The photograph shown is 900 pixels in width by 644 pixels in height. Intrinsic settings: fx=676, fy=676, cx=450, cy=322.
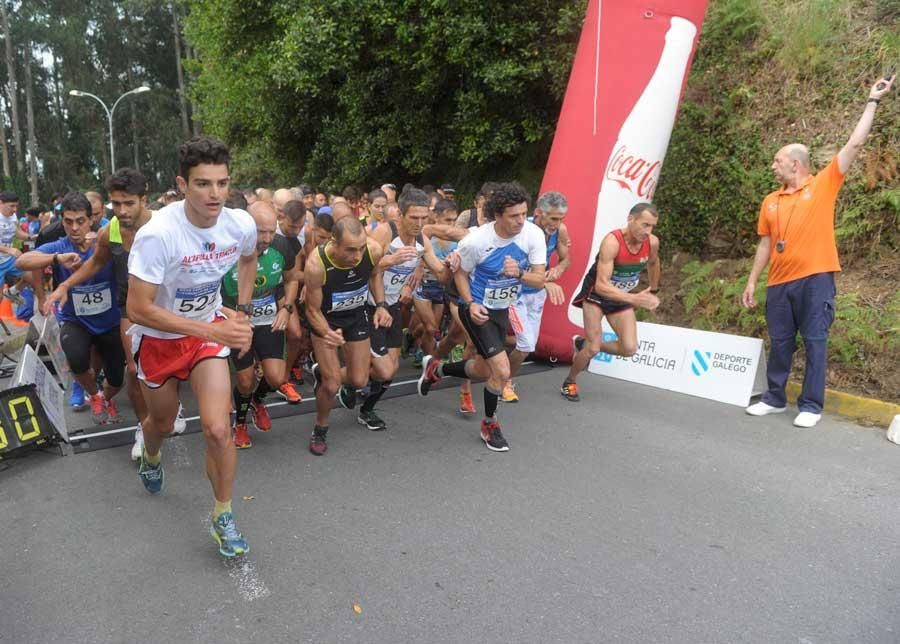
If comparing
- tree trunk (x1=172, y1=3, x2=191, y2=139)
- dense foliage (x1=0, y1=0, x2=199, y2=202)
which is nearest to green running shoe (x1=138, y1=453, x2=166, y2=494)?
tree trunk (x1=172, y1=3, x2=191, y2=139)

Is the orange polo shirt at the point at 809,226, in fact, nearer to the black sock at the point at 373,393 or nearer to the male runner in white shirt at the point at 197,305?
the black sock at the point at 373,393

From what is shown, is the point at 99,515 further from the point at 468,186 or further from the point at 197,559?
the point at 468,186

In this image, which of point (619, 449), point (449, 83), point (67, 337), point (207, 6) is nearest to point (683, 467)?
point (619, 449)

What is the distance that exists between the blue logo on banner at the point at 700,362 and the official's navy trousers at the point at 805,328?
0.69 meters

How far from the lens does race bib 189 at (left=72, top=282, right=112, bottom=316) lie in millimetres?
5254

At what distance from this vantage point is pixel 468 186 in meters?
13.9

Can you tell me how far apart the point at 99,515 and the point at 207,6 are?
13.8 m

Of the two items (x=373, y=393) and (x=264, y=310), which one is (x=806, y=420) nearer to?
(x=373, y=393)

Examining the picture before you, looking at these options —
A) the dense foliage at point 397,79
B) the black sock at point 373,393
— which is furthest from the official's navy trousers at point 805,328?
the dense foliage at point 397,79

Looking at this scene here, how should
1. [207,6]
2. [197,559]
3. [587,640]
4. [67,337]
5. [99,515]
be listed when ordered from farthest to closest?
[207,6] → [67,337] → [99,515] → [197,559] → [587,640]

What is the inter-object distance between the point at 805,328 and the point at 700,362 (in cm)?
112

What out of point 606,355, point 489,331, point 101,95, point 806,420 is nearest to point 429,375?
point 489,331

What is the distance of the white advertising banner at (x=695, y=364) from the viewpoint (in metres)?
6.19

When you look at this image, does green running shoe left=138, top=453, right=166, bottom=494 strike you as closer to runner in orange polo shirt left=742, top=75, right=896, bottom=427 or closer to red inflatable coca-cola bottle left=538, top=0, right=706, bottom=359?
red inflatable coca-cola bottle left=538, top=0, right=706, bottom=359
